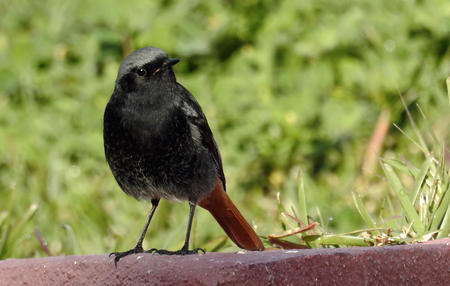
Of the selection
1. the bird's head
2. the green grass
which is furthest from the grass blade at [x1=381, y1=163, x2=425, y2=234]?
the bird's head

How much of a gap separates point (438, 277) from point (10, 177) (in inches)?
158

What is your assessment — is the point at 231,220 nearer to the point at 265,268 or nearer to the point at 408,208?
the point at 408,208

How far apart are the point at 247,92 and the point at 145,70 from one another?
256cm

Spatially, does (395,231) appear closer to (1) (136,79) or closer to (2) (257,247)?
(2) (257,247)

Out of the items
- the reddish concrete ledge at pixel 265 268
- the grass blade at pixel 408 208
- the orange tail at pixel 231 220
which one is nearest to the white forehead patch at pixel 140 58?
the orange tail at pixel 231 220

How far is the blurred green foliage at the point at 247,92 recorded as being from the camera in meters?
5.42

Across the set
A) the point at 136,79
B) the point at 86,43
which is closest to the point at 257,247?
the point at 136,79

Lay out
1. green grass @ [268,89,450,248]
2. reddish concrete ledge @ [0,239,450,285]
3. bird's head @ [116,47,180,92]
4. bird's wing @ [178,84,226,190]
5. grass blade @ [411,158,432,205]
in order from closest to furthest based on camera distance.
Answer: reddish concrete ledge @ [0,239,450,285]
green grass @ [268,89,450,248]
grass blade @ [411,158,432,205]
bird's head @ [116,47,180,92]
bird's wing @ [178,84,226,190]

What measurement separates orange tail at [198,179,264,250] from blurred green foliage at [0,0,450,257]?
58.0 inches

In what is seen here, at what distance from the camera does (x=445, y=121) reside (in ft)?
15.8

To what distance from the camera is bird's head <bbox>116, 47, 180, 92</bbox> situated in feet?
10.4

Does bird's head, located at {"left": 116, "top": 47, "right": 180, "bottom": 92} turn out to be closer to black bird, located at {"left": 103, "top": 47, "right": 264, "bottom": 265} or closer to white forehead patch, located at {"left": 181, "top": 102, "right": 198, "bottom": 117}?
black bird, located at {"left": 103, "top": 47, "right": 264, "bottom": 265}

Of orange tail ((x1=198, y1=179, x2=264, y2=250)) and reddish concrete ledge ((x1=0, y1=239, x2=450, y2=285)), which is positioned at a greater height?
reddish concrete ledge ((x1=0, y1=239, x2=450, y2=285))

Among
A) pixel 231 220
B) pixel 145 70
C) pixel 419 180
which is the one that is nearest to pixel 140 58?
pixel 145 70
